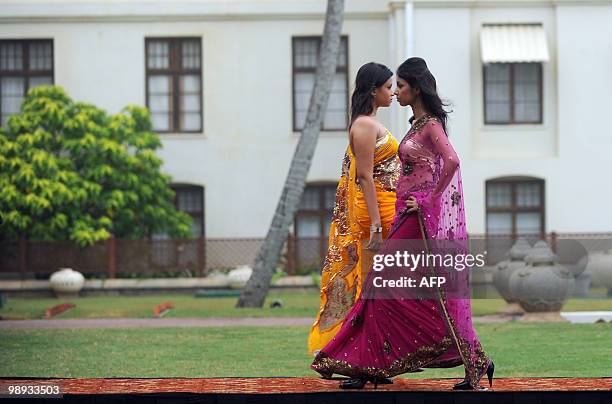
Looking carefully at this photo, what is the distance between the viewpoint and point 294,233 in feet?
99.6

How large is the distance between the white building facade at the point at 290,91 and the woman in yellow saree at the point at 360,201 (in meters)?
19.4

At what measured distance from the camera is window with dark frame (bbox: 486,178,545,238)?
3003 centimetres

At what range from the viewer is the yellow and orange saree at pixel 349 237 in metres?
9.70

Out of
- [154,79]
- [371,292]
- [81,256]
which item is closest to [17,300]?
[81,256]

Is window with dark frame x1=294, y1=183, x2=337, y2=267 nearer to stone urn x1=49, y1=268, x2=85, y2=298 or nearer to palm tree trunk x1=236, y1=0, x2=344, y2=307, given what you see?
stone urn x1=49, y1=268, x2=85, y2=298

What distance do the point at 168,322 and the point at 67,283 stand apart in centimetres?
766

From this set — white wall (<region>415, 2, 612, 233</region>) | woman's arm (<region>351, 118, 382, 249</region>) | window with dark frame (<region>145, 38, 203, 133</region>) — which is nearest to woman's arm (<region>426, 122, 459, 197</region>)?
woman's arm (<region>351, 118, 382, 249</region>)

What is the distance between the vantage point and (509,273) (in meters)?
20.0

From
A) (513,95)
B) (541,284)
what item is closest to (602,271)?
(541,284)

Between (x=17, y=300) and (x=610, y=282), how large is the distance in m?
10.4

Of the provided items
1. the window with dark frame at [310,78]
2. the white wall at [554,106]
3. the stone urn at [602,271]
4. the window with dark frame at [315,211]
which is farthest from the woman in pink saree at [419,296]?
the window with dark frame at [310,78]

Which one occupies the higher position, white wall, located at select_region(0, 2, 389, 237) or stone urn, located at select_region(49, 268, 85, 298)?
white wall, located at select_region(0, 2, 389, 237)

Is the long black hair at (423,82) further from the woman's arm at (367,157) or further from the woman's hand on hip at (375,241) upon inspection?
the woman's hand on hip at (375,241)

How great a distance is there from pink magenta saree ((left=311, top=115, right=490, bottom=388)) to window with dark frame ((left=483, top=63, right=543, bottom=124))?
2107cm
